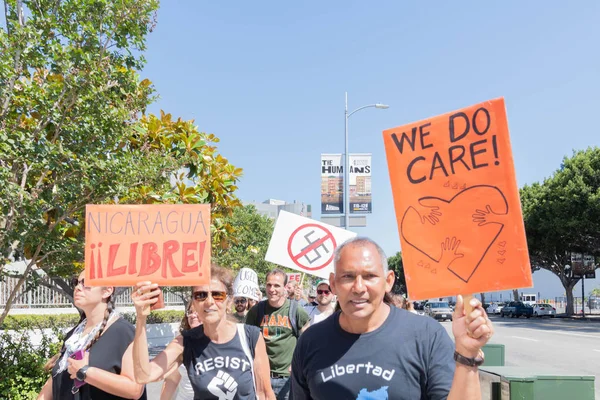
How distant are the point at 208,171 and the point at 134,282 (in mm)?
6196

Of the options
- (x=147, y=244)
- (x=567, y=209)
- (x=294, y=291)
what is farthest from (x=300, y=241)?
(x=567, y=209)

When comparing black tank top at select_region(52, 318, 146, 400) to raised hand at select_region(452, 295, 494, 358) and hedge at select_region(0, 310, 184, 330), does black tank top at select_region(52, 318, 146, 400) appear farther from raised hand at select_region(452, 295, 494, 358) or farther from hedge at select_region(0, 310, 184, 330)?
hedge at select_region(0, 310, 184, 330)

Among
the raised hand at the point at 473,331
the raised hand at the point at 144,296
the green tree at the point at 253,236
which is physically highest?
the green tree at the point at 253,236

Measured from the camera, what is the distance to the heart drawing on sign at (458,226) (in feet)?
7.57

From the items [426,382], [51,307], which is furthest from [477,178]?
[51,307]

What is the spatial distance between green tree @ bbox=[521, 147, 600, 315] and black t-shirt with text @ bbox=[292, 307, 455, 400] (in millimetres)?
33850

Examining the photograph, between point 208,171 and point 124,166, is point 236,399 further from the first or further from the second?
point 208,171

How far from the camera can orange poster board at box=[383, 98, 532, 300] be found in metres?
2.27

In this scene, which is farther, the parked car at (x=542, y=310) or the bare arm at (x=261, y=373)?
the parked car at (x=542, y=310)

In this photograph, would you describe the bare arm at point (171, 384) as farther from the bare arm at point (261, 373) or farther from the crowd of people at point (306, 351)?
the bare arm at point (261, 373)

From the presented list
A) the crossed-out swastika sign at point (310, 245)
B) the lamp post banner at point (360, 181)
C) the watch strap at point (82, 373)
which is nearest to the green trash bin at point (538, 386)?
the crossed-out swastika sign at point (310, 245)

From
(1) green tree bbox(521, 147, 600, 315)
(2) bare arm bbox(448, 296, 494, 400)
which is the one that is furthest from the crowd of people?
(1) green tree bbox(521, 147, 600, 315)

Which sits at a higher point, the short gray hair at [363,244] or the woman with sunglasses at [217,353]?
the short gray hair at [363,244]

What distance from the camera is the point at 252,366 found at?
3463 mm
